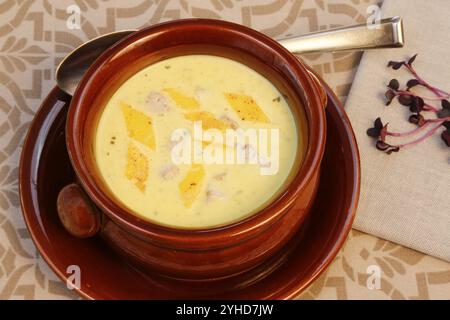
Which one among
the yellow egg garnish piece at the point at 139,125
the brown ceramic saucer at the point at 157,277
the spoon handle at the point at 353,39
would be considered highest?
the spoon handle at the point at 353,39

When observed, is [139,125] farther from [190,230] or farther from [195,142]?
[190,230]

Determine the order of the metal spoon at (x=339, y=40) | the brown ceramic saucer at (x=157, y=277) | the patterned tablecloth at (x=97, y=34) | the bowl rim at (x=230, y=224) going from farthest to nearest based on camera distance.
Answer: the metal spoon at (x=339, y=40), the patterned tablecloth at (x=97, y=34), the brown ceramic saucer at (x=157, y=277), the bowl rim at (x=230, y=224)

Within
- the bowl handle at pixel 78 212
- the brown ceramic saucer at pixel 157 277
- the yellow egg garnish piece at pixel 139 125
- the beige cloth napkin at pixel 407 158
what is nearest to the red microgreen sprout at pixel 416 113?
the beige cloth napkin at pixel 407 158

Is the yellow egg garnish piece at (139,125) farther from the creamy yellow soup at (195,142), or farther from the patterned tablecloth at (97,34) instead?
the patterned tablecloth at (97,34)

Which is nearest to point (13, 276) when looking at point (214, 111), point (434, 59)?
point (214, 111)

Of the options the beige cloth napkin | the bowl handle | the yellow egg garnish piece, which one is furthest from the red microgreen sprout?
the bowl handle
